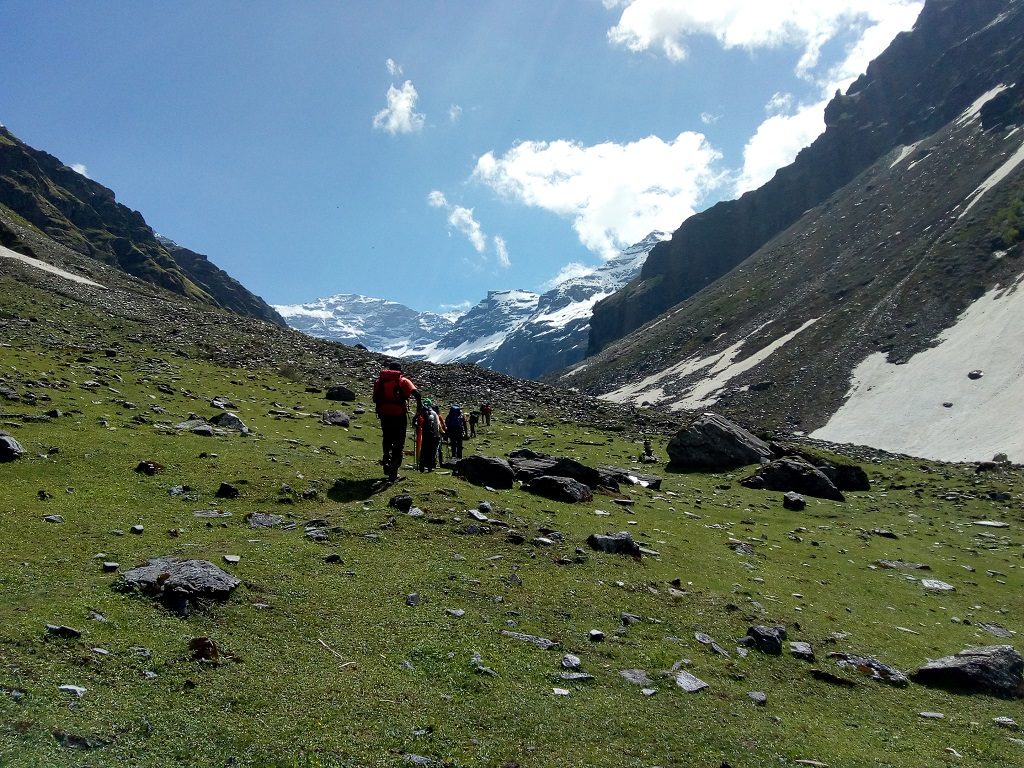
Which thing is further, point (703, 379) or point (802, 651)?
point (703, 379)

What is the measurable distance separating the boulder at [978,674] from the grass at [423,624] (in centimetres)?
44

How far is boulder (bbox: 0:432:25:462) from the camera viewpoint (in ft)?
53.7

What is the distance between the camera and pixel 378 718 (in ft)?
26.7

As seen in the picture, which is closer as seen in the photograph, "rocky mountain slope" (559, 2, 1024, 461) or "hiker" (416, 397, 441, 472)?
"hiker" (416, 397, 441, 472)

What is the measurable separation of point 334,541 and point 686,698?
8.05 metres

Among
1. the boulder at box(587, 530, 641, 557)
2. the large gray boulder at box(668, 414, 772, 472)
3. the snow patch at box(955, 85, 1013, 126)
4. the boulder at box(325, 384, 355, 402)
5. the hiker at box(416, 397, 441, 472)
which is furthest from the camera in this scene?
the snow patch at box(955, 85, 1013, 126)

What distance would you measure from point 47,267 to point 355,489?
8074cm

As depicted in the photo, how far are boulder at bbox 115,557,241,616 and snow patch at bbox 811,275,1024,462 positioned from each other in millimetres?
68734

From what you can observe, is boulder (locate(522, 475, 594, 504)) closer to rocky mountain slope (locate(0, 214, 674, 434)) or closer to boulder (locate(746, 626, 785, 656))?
boulder (locate(746, 626, 785, 656))

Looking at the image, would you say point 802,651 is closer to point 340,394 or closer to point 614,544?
point 614,544

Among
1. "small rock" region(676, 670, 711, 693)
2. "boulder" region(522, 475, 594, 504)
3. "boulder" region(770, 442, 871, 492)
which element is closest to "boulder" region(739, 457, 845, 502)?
"boulder" region(770, 442, 871, 492)

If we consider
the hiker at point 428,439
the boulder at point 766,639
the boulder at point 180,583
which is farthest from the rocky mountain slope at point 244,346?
the boulder at point 766,639

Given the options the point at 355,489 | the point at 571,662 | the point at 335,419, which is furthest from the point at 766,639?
the point at 335,419

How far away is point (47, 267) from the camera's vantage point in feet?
255
